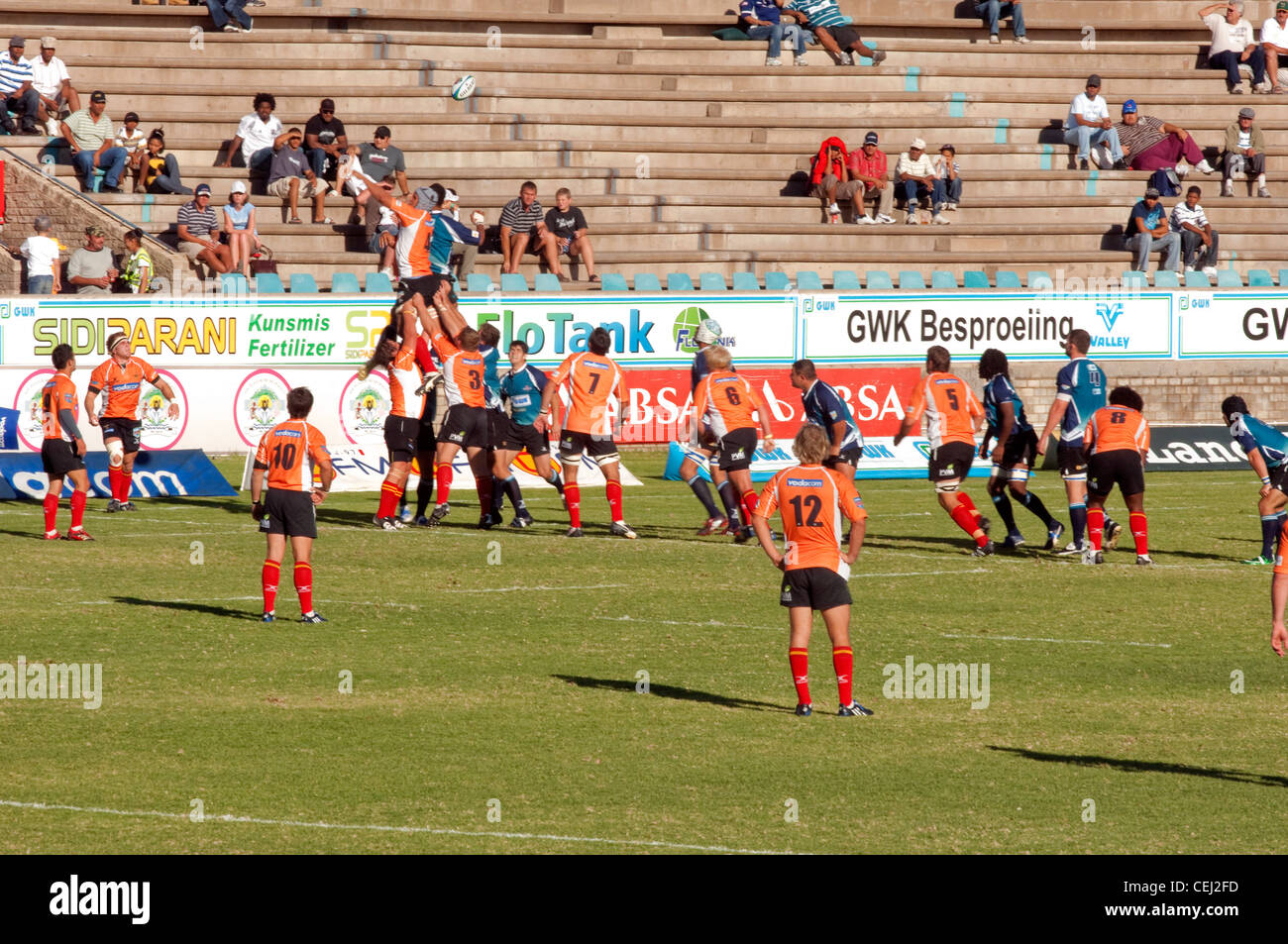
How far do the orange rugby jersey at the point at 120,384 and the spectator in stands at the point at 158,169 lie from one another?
10344mm

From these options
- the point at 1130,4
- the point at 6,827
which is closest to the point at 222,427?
the point at 6,827

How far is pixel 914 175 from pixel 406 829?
26.9 meters

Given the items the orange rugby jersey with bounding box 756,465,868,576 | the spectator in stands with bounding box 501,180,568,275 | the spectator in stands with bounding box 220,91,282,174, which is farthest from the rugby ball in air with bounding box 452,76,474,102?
the orange rugby jersey with bounding box 756,465,868,576

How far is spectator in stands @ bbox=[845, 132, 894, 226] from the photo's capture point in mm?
33625

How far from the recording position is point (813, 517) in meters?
11.0

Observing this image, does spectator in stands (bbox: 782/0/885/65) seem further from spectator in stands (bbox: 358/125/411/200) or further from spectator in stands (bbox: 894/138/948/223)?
spectator in stands (bbox: 358/125/411/200)

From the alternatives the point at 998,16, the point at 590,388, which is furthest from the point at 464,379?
the point at 998,16

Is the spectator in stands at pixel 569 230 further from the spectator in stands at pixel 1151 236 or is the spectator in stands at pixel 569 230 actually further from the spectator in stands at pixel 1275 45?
the spectator in stands at pixel 1275 45

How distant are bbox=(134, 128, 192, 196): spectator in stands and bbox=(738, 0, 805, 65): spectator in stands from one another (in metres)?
13.6

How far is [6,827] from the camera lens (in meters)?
8.74

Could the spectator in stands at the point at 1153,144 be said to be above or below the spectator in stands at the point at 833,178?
above

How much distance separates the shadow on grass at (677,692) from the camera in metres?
11.7

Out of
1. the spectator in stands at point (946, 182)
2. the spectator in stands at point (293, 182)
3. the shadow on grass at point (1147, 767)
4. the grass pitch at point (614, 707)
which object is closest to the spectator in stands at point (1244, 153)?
the spectator in stands at point (946, 182)
